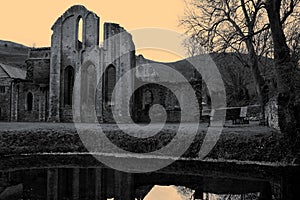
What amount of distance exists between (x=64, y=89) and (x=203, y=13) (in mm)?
12541

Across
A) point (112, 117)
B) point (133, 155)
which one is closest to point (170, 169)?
point (133, 155)

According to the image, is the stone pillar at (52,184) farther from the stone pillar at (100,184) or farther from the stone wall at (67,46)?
the stone wall at (67,46)

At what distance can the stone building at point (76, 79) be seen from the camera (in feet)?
75.1

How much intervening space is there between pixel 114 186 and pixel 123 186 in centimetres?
27

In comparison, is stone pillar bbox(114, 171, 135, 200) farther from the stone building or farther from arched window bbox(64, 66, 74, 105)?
arched window bbox(64, 66, 74, 105)

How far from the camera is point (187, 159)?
11.1m

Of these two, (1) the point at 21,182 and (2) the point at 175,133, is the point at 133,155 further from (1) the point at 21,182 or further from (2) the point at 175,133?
(1) the point at 21,182

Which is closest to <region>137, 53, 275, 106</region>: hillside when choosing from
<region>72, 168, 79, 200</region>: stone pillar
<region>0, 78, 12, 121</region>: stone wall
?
<region>0, 78, 12, 121</region>: stone wall

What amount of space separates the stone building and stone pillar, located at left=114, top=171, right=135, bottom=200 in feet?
43.2

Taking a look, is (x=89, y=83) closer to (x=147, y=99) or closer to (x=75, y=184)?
(x=147, y=99)

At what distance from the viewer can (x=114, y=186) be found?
8.80 metres

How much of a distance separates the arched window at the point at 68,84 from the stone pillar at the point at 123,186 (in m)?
15.6

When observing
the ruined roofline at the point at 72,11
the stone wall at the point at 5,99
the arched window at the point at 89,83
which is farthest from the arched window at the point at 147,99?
the stone wall at the point at 5,99

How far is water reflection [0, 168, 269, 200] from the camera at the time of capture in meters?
7.93
